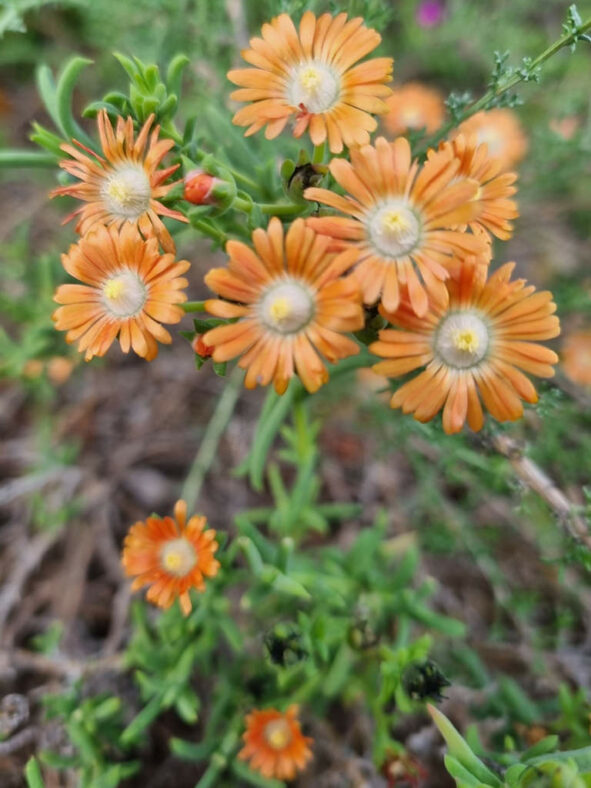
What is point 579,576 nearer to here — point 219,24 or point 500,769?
point 500,769

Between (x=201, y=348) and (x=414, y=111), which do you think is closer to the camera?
(x=201, y=348)

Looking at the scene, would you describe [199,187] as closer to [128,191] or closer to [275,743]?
[128,191]

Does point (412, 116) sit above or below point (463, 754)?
above

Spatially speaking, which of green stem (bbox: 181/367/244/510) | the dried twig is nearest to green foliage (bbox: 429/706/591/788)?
the dried twig

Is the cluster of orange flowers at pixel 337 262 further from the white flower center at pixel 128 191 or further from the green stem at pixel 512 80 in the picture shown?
the green stem at pixel 512 80

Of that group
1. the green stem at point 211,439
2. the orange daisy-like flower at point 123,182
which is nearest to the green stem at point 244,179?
the orange daisy-like flower at point 123,182

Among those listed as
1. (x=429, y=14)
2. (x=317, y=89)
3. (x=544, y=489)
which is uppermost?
(x=429, y=14)

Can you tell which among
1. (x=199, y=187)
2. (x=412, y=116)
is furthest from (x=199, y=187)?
(x=412, y=116)

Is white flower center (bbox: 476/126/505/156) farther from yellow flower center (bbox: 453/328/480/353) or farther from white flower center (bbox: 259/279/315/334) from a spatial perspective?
white flower center (bbox: 259/279/315/334)
